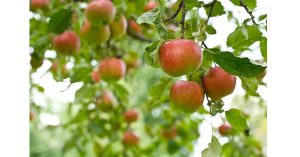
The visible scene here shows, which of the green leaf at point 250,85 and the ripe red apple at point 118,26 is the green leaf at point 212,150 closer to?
the green leaf at point 250,85

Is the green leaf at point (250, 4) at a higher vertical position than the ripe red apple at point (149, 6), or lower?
higher

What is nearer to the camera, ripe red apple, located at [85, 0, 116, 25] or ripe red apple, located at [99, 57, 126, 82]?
ripe red apple, located at [85, 0, 116, 25]

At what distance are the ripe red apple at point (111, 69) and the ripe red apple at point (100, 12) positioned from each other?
0.51 feet

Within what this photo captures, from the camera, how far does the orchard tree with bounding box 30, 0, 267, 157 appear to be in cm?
65

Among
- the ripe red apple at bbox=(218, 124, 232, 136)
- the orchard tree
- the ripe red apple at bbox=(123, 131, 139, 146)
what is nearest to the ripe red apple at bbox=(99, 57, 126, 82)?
the orchard tree

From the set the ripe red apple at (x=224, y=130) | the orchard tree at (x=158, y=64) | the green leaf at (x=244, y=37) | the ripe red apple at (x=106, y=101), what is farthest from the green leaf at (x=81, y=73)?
the green leaf at (x=244, y=37)

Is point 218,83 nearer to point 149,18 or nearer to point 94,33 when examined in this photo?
point 149,18

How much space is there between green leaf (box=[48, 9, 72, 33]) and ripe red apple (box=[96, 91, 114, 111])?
0.36 m

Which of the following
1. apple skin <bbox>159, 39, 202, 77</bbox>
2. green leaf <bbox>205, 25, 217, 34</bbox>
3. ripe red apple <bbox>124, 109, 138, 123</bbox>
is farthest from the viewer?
ripe red apple <bbox>124, 109, 138, 123</bbox>

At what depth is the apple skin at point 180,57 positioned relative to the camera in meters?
0.63

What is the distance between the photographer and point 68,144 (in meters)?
1.64

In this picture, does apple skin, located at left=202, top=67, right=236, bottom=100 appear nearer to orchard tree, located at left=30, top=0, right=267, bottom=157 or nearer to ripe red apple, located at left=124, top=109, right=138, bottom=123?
orchard tree, located at left=30, top=0, right=267, bottom=157
